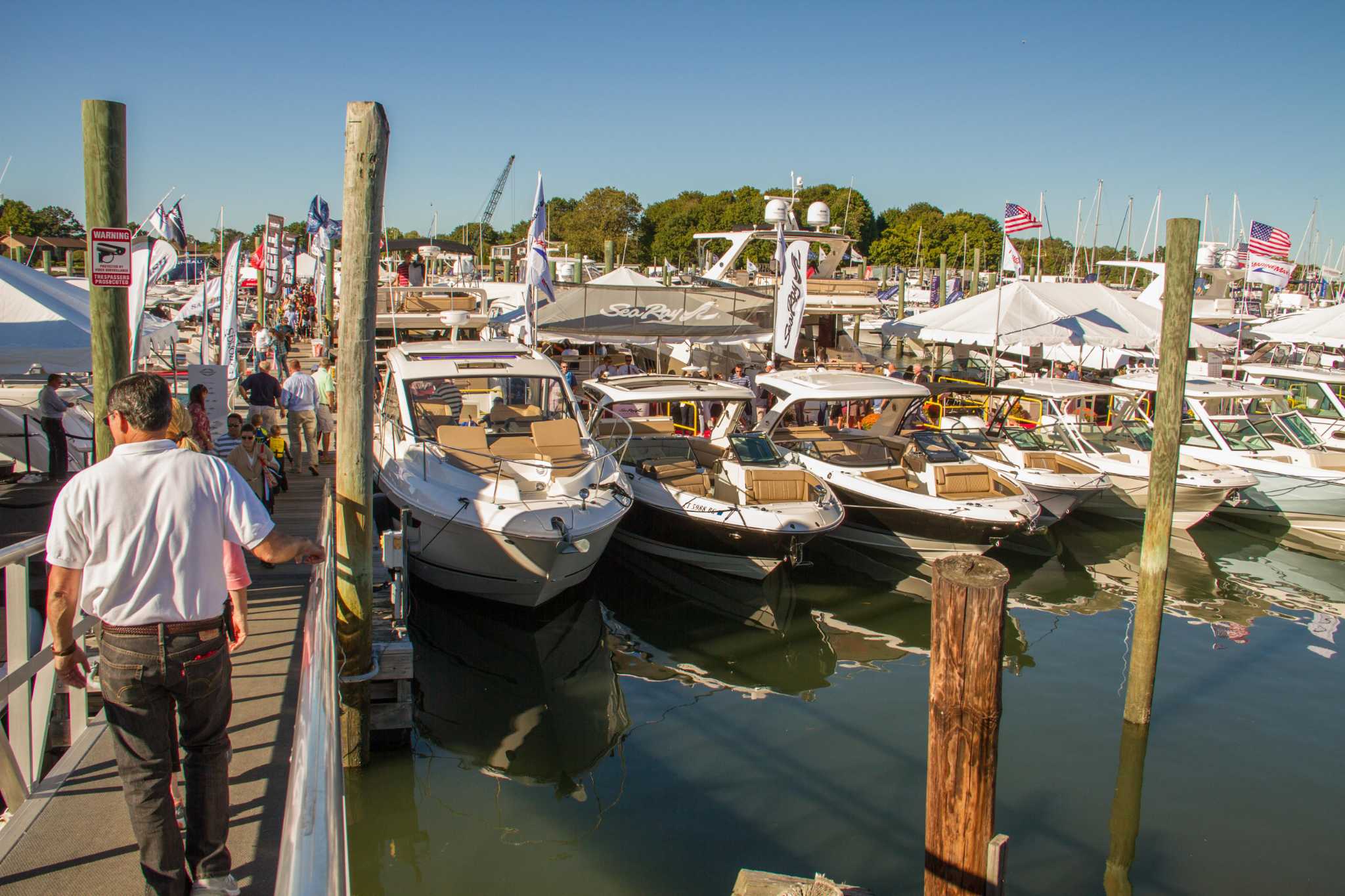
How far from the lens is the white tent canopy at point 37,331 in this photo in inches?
332

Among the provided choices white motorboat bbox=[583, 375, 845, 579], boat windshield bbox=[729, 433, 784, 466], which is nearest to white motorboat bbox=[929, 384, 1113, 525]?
boat windshield bbox=[729, 433, 784, 466]

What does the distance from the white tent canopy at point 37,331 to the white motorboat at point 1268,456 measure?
15.0 meters

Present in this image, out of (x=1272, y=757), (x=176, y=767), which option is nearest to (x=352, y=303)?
(x=176, y=767)

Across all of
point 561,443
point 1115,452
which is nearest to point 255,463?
Result: point 561,443

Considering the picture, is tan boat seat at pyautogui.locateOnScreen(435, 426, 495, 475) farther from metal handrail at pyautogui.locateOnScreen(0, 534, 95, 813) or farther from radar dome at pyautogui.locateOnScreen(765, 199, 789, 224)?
radar dome at pyautogui.locateOnScreen(765, 199, 789, 224)

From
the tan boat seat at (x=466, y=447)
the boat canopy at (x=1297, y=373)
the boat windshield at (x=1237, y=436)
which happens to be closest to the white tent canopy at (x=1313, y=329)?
the boat canopy at (x=1297, y=373)

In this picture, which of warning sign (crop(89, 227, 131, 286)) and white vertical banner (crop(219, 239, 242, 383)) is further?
white vertical banner (crop(219, 239, 242, 383))

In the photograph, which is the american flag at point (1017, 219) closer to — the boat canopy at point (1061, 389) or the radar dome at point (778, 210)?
the boat canopy at point (1061, 389)

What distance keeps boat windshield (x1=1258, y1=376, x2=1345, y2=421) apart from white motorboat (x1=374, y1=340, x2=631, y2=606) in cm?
1285

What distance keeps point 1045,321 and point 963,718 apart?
17143 mm

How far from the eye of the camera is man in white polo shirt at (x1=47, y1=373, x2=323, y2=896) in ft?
10.4

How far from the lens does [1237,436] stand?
52.3 feet

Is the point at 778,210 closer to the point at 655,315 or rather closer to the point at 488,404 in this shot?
the point at 655,315

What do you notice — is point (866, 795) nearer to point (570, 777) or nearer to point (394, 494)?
point (570, 777)
